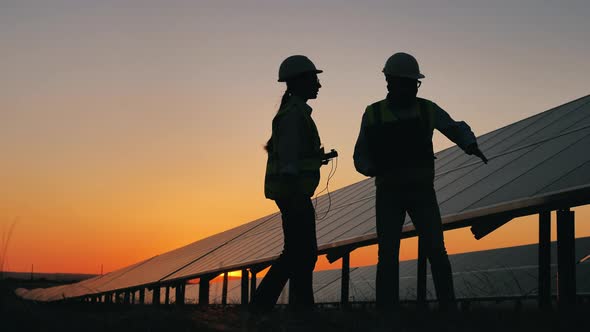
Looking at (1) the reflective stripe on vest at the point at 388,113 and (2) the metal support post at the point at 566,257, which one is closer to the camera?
(1) the reflective stripe on vest at the point at 388,113

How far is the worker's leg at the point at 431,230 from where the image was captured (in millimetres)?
5938

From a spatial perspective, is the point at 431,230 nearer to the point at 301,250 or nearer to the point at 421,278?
the point at 301,250

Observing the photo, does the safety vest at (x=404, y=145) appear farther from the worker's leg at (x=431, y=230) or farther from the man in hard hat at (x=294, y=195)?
the man in hard hat at (x=294, y=195)

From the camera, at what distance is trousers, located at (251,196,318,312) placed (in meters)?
5.69

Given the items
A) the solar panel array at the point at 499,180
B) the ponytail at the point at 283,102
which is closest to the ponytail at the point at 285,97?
the ponytail at the point at 283,102

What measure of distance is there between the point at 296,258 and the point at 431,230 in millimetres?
1085

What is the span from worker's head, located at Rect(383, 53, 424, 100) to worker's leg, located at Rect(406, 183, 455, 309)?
73 cm

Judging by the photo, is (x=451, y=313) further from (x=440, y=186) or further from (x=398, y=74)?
(x=440, y=186)

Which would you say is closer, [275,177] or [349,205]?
[275,177]

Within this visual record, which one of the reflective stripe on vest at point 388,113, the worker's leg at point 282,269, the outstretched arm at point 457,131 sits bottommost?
the worker's leg at point 282,269

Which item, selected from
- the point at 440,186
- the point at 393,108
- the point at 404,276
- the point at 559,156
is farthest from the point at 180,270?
the point at 393,108

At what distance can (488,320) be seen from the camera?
13.9ft

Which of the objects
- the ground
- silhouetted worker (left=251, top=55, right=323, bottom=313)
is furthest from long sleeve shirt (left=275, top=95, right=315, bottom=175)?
the ground

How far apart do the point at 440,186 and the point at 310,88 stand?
6059mm
